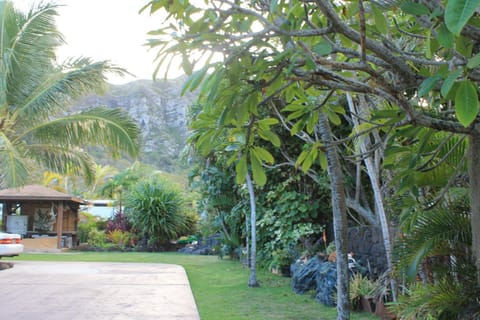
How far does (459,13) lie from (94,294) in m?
7.70

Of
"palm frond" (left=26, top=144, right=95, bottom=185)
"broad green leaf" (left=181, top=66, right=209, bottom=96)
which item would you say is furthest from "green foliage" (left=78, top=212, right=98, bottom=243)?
"broad green leaf" (left=181, top=66, right=209, bottom=96)

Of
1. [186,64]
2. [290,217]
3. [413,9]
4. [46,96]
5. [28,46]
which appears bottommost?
[290,217]

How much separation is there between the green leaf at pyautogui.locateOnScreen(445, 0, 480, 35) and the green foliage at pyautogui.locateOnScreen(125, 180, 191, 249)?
2074 centimetres

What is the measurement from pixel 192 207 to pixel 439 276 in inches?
834

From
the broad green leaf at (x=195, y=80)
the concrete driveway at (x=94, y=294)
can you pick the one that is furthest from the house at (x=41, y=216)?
the broad green leaf at (x=195, y=80)

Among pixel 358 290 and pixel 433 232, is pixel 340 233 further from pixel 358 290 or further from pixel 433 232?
pixel 358 290

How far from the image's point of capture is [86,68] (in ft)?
42.8

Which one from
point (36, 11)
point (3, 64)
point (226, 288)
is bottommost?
point (226, 288)

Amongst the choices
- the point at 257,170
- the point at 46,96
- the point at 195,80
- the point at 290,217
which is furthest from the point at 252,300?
the point at 46,96

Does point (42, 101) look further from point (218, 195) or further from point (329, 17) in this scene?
point (329, 17)

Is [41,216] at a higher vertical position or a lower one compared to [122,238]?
higher

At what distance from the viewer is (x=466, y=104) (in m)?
1.63

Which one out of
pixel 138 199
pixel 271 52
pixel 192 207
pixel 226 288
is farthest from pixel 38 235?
pixel 271 52

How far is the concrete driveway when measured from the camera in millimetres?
6289
